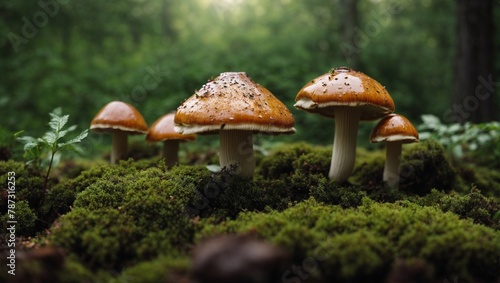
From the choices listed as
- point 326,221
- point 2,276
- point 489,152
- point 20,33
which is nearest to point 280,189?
point 326,221

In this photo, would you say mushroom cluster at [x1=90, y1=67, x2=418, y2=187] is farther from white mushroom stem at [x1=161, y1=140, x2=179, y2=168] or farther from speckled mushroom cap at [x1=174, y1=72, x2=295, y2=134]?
white mushroom stem at [x1=161, y1=140, x2=179, y2=168]

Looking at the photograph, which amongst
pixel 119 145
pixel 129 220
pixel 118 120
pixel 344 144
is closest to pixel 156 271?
pixel 129 220

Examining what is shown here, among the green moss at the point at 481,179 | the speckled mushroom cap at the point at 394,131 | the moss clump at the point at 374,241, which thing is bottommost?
the moss clump at the point at 374,241

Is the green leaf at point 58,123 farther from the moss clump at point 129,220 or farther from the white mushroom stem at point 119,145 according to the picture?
the white mushroom stem at point 119,145

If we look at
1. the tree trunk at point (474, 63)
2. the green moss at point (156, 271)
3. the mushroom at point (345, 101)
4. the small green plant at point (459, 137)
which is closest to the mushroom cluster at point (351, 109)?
the mushroom at point (345, 101)

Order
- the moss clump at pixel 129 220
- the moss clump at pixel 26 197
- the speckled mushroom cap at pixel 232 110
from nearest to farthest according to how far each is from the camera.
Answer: the moss clump at pixel 129 220 < the speckled mushroom cap at pixel 232 110 < the moss clump at pixel 26 197
